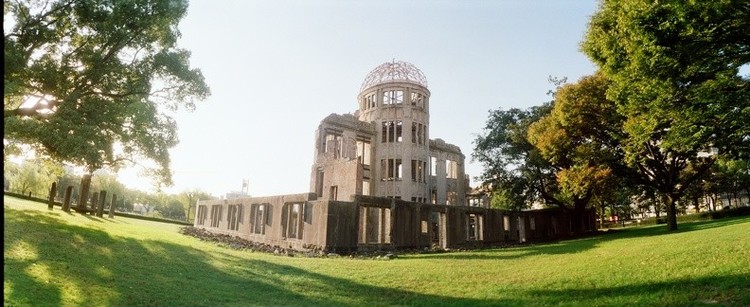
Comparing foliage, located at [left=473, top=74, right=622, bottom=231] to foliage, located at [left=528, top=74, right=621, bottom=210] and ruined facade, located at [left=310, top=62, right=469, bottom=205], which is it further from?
ruined facade, located at [left=310, top=62, right=469, bottom=205]

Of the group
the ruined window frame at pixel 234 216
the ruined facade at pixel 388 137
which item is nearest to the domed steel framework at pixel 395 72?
the ruined facade at pixel 388 137

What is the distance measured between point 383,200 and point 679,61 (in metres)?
12.4

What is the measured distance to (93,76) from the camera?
65.1 feet

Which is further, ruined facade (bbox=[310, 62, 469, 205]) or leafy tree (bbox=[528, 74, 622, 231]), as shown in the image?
ruined facade (bbox=[310, 62, 469, 205])

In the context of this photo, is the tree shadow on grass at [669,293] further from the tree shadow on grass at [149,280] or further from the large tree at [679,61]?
the large tree at [679,61]

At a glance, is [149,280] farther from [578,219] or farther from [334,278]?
[578,219]

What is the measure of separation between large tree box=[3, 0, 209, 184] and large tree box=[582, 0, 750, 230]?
20.1 m

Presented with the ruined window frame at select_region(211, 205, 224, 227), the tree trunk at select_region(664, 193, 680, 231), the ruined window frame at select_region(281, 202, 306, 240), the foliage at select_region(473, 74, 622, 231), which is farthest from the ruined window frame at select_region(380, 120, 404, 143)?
the tree trunk at select_region(664, 193, 680, 231)

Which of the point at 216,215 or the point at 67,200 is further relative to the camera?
the point at 216,215

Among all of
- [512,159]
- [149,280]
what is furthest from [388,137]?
Result: [149,280]

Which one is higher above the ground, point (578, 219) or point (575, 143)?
point (575, 143)

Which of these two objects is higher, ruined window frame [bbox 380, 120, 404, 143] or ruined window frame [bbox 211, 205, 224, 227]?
ruined window frame [bbox 380, 120, 404, 143]

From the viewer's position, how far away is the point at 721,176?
1927 inches

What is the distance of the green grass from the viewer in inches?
279
